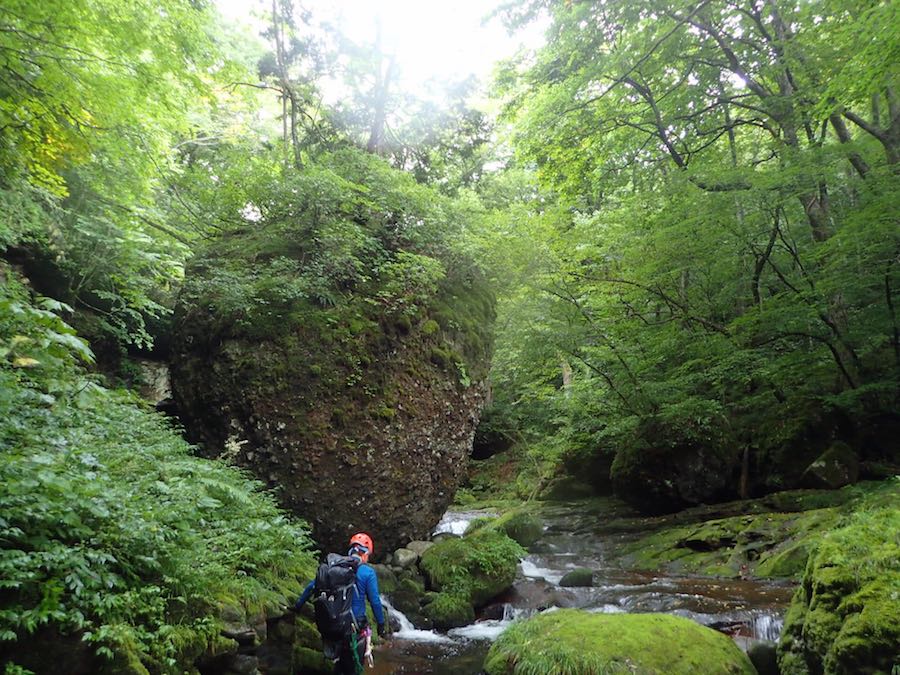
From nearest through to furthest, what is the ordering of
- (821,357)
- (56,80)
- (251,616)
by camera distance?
(251,616) < (56,80) < (821,357)

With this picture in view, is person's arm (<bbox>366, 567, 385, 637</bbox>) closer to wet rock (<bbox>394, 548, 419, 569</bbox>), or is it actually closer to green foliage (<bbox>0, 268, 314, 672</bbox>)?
green foliage (<bbox>0, 268, 314, 672</bbox>)

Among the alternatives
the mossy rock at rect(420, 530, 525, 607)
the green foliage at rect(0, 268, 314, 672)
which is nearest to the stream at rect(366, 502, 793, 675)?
the mossy rock at rect(420, 530, 525, 607)

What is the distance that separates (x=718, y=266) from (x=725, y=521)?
605cm

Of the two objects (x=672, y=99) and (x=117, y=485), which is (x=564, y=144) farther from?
(x=117, y=485)

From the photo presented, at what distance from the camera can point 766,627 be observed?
6469 mm

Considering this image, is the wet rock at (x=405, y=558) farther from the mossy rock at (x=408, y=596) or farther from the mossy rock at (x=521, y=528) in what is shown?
the mossy rock at (x=521, y=528)

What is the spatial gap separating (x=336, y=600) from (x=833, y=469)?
1172 cm

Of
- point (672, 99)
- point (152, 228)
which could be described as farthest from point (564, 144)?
point (152, 228)

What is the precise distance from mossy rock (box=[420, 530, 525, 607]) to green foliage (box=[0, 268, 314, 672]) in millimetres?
3443

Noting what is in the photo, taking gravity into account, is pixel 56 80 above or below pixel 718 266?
above

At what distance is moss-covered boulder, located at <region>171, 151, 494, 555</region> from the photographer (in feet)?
27.5

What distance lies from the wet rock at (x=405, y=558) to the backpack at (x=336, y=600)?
4146 millimetres

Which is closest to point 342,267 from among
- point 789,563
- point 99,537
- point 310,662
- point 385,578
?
point 385,578

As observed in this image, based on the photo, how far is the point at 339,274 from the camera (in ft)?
31.9
